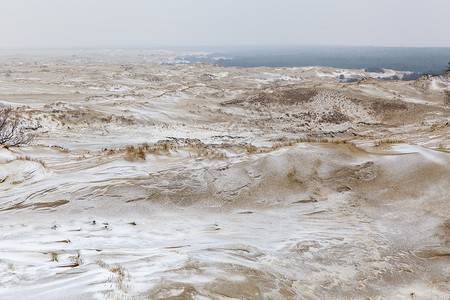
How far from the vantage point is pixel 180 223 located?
23.0 ft

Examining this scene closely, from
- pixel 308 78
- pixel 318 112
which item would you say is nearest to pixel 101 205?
pixel 318 112

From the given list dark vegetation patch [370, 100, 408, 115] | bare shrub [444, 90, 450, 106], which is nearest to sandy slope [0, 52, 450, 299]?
dark vegetation patch [370, 100, 408, 115]

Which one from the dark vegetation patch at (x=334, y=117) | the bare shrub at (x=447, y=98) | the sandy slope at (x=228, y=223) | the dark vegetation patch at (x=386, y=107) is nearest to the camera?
the sandy slope at (x=228, y=223)

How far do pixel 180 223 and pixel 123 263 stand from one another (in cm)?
241

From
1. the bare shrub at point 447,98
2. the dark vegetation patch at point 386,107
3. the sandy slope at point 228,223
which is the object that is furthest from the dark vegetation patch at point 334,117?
the bare shrub at point 447,98

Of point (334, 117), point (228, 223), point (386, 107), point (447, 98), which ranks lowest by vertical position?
point (228, 223)

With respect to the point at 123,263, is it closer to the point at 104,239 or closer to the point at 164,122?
the point at 104,239

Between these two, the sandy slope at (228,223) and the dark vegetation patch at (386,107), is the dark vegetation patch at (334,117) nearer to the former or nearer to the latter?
the dark vegetation patch at (386,107)

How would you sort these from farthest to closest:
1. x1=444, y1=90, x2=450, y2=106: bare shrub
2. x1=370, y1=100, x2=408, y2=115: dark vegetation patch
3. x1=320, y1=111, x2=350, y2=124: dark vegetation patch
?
1. x1=444, y1=90, x2=450, y2=106: bare shrub
2. x1=370, y1=100, x2=408, y2=115: dark vegetation patch
3. x1=320, y1=111, x2=350, y2=124: dark vegetation patch

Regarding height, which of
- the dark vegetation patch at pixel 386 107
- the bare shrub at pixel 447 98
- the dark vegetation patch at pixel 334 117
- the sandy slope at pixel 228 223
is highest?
the bare shrub at pixel 447 98

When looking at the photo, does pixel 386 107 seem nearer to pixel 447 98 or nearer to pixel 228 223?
pixel 447 98

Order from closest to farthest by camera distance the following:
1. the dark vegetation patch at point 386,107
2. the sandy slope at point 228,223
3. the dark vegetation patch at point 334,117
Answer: the sandy slope at point 228,223, the dark vegetation patch at point 334,117, the dark vegetation patch at point 386,107

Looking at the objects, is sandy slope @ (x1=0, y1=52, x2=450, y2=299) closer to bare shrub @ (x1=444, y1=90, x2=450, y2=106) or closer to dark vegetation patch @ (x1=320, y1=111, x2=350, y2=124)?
dark vegetation patch @ (x1=320, y1=111, x2=350, y2=124)

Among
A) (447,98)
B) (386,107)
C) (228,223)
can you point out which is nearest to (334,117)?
(386,107)
